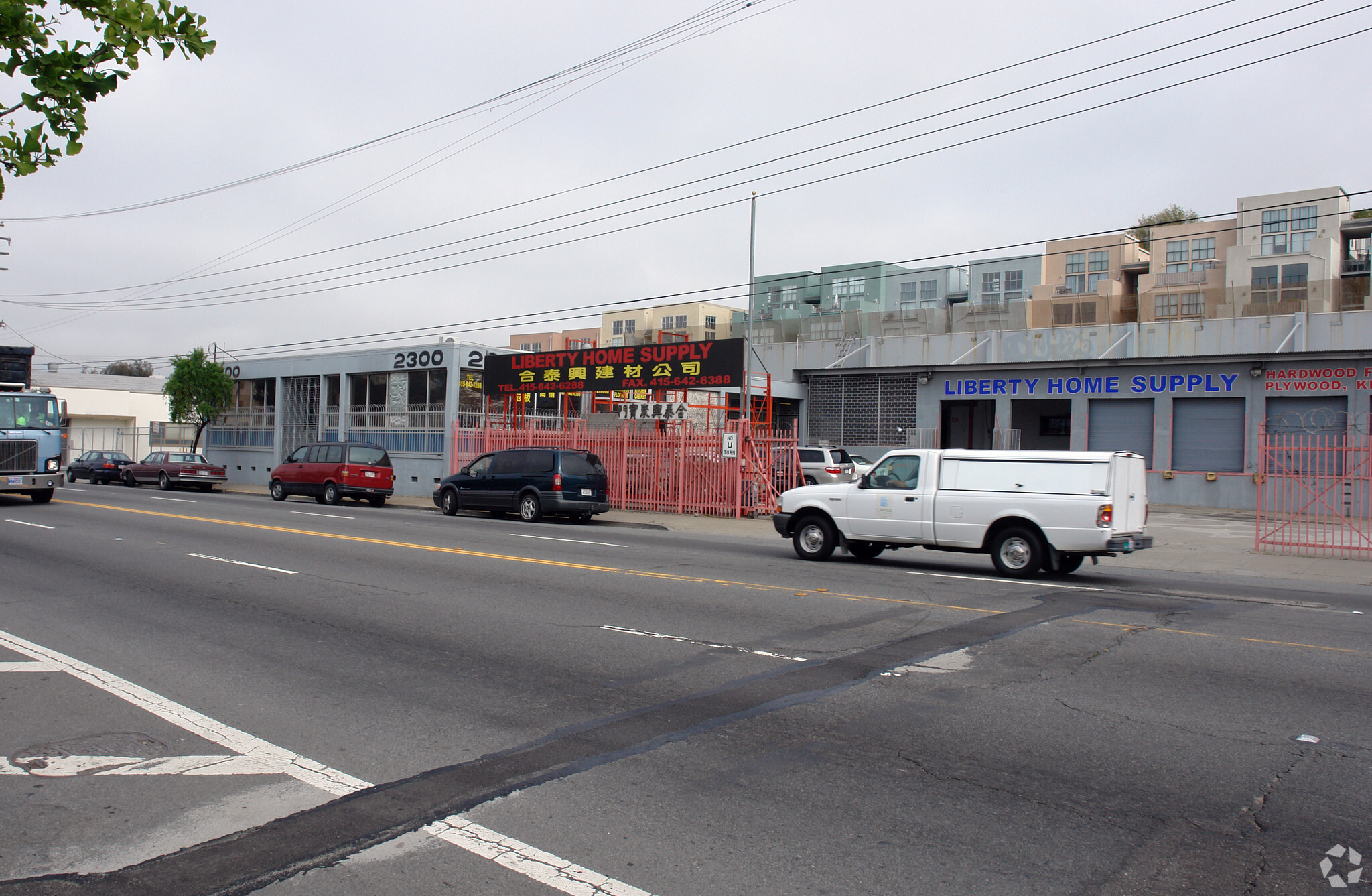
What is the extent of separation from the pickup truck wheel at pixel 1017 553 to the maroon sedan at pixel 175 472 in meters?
31.3

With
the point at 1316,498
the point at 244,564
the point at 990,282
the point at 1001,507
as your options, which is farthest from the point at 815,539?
the point at 990,282

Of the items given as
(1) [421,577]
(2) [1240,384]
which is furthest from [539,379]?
(2) [1240,384]

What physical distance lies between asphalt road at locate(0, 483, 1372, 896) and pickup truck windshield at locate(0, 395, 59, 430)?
15072 mm

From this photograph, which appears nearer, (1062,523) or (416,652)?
(416,652)

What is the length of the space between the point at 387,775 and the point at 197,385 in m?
39.7

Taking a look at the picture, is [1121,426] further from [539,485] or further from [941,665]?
[941,665]

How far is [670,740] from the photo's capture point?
5758 millimetres

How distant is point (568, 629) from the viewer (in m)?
9.09

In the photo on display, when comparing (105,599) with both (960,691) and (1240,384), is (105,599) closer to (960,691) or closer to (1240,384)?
(960,691)

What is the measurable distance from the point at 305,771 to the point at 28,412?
23319 mm

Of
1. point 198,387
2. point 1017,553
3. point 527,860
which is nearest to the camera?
point 527,860

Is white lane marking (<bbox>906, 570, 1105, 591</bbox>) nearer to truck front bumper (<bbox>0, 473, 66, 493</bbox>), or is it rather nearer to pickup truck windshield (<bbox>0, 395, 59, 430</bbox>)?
truck front bumper (<bbox>0, 473, 66, 493</bbox>)

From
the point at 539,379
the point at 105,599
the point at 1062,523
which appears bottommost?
the point at 105,599

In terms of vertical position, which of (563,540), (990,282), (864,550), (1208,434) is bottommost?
(563,540)
